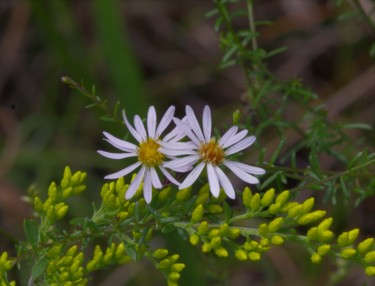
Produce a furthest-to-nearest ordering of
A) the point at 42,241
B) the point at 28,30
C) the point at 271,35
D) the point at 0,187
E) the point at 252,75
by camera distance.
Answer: the point at 28,30 → the point at 271,35 → the point at 0,187 → the point at 252,75 → the point at 42,241

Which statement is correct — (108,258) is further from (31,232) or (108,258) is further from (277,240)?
(277,240)

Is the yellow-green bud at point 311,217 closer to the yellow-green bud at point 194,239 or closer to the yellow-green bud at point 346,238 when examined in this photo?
the yellow-green bud at point 346,238

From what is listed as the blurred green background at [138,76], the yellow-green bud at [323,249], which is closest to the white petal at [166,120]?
→ the yellow-green bud at [323,249]

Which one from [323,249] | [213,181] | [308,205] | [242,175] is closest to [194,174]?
[213,181]

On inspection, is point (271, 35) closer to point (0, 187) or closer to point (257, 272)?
point (257, 272)

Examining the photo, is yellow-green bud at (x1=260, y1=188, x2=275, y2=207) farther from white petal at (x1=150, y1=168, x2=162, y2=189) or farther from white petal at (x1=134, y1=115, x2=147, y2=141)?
white petal at (x1=134, y1=115, x2=147, y2=141)

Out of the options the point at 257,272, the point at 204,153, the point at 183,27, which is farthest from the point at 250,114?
the point at 183,27

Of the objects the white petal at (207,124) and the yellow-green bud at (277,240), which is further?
the white petal at (207,124)
